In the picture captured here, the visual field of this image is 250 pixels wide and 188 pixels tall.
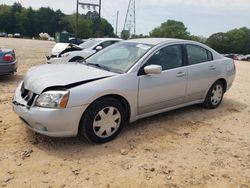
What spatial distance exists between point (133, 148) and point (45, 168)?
4.12ft

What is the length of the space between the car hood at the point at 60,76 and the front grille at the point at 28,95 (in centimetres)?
Answer: 6

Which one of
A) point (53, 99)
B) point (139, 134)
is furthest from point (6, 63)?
point (139, 134)

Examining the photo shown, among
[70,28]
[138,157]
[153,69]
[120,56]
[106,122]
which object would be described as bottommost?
[138,157]

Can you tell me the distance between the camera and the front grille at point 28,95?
4.01 metres

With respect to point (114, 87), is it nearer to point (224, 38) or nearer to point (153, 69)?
point (153, 69)

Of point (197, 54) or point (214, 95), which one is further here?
point (214, 95)

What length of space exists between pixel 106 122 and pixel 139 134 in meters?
0.72

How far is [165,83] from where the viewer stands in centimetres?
489

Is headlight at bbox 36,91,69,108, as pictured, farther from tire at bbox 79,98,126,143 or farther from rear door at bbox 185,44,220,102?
rear door at bbox 185,44,220,102

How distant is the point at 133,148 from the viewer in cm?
419

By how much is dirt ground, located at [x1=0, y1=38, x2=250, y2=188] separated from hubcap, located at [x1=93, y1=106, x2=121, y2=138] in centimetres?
18

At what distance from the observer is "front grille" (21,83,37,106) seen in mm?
4008

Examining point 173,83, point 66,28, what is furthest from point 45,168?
point 66,28

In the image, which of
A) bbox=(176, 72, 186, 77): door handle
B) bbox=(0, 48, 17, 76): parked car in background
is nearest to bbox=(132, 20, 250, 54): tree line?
bbox=(0, 48, 17, 76): parked car in background
